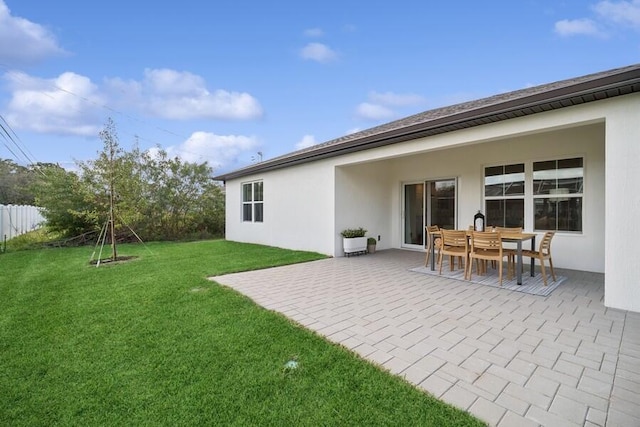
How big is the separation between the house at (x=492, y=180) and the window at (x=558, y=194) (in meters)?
0.02

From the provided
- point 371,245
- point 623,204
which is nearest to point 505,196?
point 623,204

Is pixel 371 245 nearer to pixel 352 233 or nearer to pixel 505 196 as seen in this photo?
pixel 352 233

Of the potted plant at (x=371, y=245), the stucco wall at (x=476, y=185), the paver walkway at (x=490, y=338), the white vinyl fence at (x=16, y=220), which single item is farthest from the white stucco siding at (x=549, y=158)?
the white vinyl fence at (x=16, y=220)

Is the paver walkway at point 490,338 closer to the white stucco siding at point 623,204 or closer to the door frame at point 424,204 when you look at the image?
the white stucco siding at point 623,204

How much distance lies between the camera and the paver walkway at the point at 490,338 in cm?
203

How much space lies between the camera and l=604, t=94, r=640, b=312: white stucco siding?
3674 millimetres

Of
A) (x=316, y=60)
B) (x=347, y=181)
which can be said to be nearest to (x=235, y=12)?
(x=316, y=60)

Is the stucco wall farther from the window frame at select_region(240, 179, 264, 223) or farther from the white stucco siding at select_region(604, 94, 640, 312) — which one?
the window frame at select_region(240, 179, 264, 223)

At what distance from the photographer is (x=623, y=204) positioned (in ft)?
12.3

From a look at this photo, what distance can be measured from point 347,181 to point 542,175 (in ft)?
15.2

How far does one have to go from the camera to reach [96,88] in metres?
12.1

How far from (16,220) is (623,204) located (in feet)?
57.0

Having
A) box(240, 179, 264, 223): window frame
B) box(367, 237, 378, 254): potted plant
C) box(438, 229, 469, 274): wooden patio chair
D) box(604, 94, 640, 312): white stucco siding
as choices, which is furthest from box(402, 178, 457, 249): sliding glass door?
box(240, 179, 264, 223): window frame

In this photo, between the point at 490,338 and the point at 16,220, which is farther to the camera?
the point at 16,220
